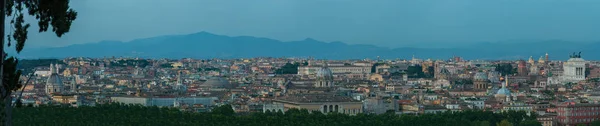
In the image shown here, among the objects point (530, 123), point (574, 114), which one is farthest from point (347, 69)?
point (530, 123)

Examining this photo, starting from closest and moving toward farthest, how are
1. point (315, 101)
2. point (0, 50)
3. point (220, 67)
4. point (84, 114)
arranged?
point (0, 50) < point (84, 114) < point (315, 101) < point (220, 67)

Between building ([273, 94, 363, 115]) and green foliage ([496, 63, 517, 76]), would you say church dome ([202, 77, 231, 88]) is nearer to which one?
building ([273, 94, 363, 115])

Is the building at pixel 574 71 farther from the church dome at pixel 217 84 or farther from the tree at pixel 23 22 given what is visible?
the tree at pixel 23 22

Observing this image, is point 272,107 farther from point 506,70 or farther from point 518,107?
point 506,70

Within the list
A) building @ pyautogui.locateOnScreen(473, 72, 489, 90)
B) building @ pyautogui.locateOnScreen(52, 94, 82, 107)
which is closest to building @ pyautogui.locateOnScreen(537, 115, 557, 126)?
building @ pyautogui.locateOnScreen(52, 94, 82, 107)

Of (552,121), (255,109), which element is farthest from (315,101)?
(552,121)

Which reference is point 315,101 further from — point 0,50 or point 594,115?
point 0,50

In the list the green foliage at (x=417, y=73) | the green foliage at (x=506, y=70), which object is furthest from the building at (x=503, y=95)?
the green foliage at (x=506, y=70)

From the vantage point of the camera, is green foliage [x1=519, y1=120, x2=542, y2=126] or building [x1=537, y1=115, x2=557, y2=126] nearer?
green foliage [x1=519, y1=120, x2=542, y2=126]
